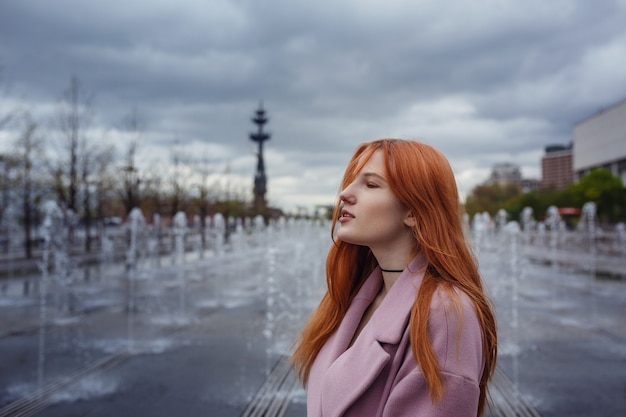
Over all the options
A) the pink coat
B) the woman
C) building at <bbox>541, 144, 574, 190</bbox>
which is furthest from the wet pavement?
building at <bbox>541, 144, 574, 190</bbox>

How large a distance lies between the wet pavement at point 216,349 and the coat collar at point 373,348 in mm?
1118

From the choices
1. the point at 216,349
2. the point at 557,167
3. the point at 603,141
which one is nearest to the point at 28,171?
the point at 216,349

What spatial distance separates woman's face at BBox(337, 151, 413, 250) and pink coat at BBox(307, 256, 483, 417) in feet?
0.39

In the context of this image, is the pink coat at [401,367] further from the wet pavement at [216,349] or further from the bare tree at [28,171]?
the bare tree at [28,171]

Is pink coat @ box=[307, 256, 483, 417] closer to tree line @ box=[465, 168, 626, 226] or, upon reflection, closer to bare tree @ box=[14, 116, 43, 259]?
bare tree @ box=[14, 116, 43, 259]

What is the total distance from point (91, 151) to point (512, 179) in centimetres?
15659

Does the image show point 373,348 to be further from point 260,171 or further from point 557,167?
point 557,167

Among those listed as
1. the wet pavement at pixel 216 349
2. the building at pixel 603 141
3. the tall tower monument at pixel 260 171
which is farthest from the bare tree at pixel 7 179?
the building at pixel 603 141

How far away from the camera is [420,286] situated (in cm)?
146

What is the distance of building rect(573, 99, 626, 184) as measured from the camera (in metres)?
70.8

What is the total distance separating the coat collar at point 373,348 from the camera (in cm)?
141

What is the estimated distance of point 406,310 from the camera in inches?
57.1

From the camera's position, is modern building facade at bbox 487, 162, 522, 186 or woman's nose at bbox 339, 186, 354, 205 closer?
woman's nose at bbox 339, 186, 354, 205

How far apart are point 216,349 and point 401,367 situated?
534cm
